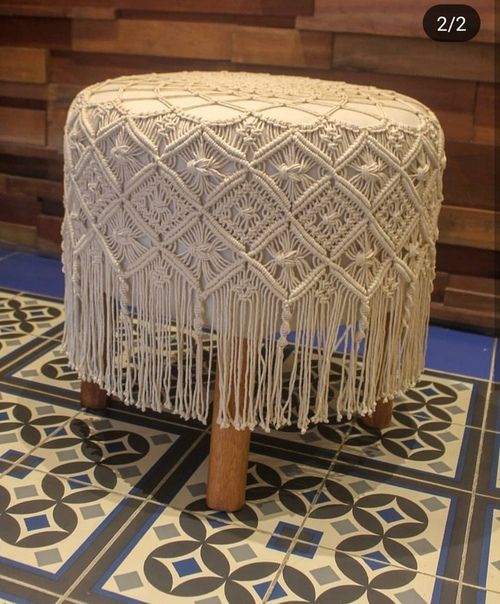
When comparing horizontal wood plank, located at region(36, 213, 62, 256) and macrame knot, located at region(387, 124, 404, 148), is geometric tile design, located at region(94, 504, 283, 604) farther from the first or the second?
horizontal wood plank, located at region(36, 213, 62, 256)

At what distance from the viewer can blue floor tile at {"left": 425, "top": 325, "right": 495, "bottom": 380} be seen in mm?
1599

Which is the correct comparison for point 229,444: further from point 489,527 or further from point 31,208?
point 31,208

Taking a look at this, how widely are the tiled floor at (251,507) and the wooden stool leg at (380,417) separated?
1 cm

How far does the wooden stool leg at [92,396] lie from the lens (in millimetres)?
1323

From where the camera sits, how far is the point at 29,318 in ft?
5.50

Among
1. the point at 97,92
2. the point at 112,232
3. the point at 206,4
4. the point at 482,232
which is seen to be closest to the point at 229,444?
the point at 112,232

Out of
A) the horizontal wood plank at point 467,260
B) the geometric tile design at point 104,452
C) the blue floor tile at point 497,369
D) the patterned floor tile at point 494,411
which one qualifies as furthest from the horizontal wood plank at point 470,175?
the geometric tile design at point 104,452

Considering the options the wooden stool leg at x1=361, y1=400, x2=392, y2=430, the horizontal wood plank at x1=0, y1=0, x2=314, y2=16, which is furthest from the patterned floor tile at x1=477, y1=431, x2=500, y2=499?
the horizontal wood plank at x1=0, y1=0, x2=314, y2=16

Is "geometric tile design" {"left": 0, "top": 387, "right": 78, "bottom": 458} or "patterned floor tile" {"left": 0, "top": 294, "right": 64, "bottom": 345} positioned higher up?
"patterned floor tile" {"left": 0, "top": 294, "right": 64, "bottom": 345}

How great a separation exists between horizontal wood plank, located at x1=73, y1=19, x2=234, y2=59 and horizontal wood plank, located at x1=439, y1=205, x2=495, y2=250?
622mm

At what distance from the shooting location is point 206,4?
1790 mm

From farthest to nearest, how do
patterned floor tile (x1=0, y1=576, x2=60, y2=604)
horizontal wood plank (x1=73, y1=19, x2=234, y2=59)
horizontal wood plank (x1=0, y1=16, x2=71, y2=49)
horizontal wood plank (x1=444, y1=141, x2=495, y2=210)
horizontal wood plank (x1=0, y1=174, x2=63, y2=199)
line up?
horizontal wood plank (x1=0, y1=174, x2=63, y2=199), horizontal wood plank (x1=0, y1=16, x2=71, y2=49), horizontal wood plank (x1=73, y1=19, x2=234, y2=59), horizontal wood plank (x1=444, y1=141, x2=495, y2=210), patterned floor tile (x1=0, y1=576, x2=60, y2=604)

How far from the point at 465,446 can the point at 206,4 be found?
3.72 feet

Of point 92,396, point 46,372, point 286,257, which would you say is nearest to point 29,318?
point 46,372
